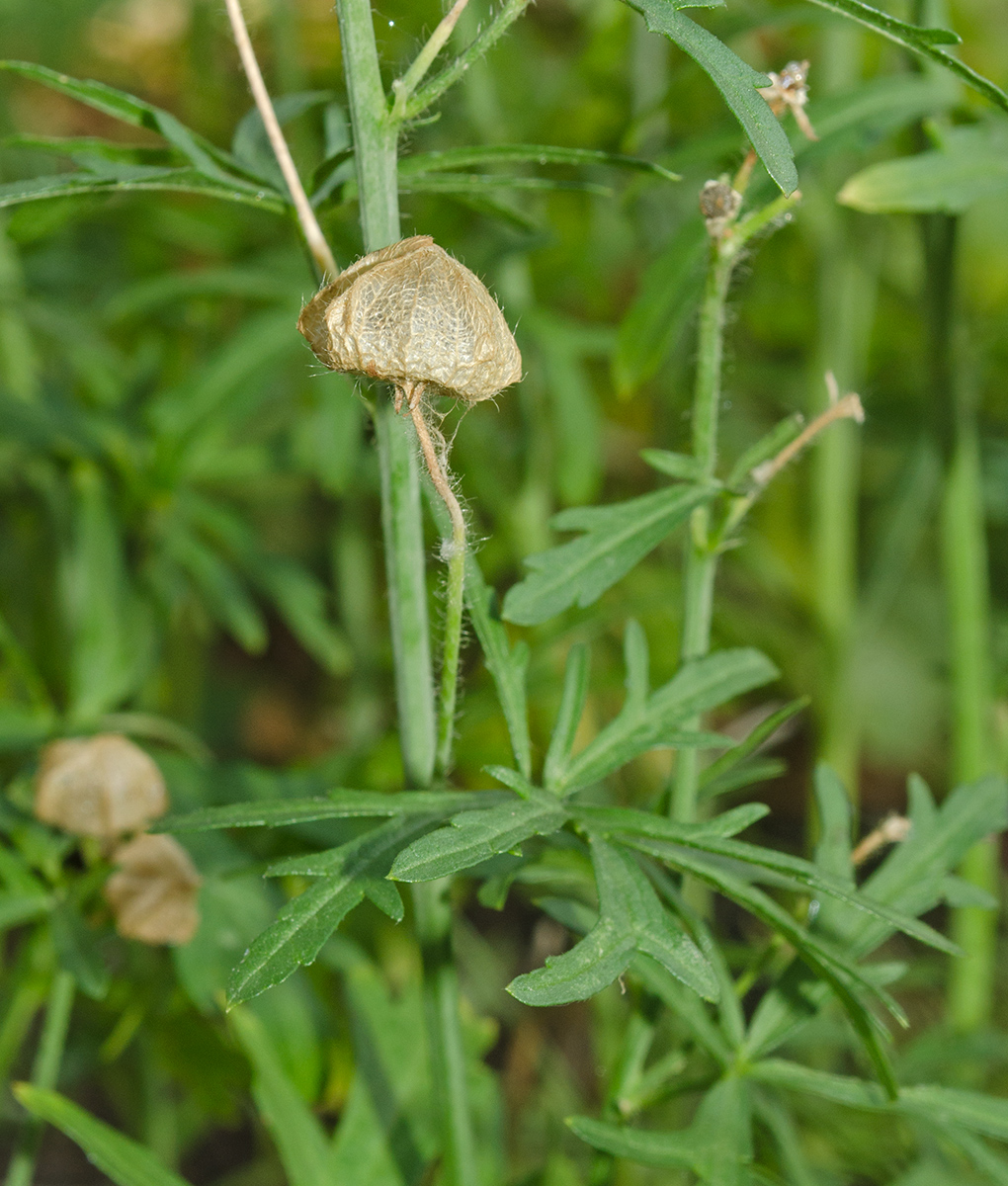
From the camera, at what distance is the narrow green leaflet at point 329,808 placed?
0.52 m

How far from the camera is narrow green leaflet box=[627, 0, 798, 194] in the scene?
47 centimetres

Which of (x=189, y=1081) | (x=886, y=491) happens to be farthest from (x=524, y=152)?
(x=886, y=491)

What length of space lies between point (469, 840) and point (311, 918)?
8 centimetres

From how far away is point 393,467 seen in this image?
21.8 inches

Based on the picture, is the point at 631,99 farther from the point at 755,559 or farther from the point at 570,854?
the point at 570,854

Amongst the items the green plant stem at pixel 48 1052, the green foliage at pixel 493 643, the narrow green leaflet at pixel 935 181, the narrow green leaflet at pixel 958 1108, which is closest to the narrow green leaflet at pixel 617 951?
the green foliage at pixel 493 643

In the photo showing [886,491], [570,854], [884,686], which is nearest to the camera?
[570,854]

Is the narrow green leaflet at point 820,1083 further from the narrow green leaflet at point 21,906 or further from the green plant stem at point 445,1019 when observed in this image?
the narrow green leaflet at point 21,906

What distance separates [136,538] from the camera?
1.34 meters

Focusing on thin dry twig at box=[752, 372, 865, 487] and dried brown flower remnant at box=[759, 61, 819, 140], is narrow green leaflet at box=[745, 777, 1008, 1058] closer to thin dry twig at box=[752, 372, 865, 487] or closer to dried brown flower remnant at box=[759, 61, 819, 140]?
thin dry twig at box=[752, 372, 865, 487]

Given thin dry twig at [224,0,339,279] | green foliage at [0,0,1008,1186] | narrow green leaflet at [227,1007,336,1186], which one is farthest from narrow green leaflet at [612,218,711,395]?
narrow green leaflet at [227,1007,336,1186]

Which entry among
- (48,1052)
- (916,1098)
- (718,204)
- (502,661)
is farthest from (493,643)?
(48,1052)

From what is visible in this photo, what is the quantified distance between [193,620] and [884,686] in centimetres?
128

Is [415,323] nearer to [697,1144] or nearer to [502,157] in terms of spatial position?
[502,157]
